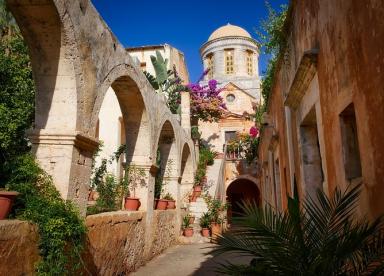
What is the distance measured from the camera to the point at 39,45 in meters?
4.65

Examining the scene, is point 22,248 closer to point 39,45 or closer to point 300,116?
point 39,45

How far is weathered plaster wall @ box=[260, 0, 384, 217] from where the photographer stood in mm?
2393

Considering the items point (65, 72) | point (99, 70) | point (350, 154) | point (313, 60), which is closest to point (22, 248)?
point (65, 72)

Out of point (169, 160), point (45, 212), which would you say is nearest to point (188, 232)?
point (169, 160)

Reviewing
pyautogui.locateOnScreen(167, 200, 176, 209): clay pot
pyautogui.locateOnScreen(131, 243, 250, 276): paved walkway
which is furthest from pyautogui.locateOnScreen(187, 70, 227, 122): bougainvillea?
pyautogui.locateOnScreen(131, 243, 250, 276): paved walkway

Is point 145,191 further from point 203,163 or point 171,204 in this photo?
point 203,163

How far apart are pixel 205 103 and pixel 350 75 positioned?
53.8 ft

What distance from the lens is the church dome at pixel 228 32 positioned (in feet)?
95.5

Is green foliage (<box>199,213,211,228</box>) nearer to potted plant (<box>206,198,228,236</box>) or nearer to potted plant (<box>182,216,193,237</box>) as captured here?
potted plant (<box>206,198,228,236</box>)

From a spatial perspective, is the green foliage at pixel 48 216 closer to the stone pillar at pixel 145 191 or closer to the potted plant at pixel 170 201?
the stone pillar at pixel 145 191

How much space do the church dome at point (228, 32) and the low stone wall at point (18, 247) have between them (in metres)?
27.3

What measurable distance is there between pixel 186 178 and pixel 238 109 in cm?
1199

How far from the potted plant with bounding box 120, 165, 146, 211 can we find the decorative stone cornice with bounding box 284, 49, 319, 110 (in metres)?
4.25

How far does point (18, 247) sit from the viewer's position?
11.5 feet
